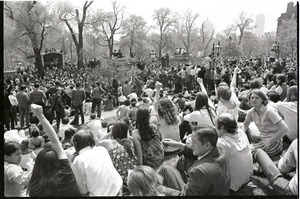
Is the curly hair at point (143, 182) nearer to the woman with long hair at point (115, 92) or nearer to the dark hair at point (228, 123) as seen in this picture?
the dark hair at point (228, 123)

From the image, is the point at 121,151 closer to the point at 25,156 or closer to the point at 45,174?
the point at 45,174

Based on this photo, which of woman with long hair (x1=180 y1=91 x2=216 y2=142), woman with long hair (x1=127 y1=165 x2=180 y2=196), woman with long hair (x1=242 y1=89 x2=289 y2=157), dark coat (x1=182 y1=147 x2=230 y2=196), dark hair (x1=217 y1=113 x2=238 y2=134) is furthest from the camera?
woman with long hair (x1=180 y1=91 x2=216 y2=142)

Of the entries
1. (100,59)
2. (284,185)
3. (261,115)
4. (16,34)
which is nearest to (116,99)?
(100,59)

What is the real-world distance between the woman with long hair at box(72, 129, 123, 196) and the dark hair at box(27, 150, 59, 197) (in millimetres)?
256

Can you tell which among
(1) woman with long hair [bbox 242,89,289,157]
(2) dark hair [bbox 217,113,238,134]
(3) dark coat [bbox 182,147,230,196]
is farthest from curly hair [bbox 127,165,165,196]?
(1) woman with long hair [bbox 242,89,289,157]

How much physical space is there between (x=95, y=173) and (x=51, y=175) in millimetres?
425

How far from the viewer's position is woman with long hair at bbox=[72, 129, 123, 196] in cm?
295

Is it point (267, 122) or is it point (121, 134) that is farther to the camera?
point (267, 122)

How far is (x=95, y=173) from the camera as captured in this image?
294cm

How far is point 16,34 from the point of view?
2159 cm

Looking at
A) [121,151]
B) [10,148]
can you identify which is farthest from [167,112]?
[10,148]

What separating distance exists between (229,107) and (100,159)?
113 inches

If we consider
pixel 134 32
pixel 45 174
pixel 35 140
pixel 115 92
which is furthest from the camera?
pixel 134 32

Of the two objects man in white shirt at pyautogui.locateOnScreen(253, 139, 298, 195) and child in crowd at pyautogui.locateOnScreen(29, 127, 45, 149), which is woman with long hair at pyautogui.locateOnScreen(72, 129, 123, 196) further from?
child in crowd at pyautogui.locateOnScreen(29, 127, 45, 149)
